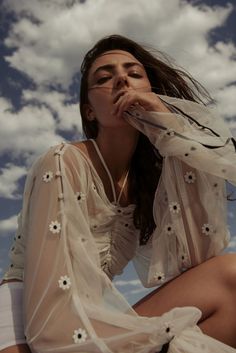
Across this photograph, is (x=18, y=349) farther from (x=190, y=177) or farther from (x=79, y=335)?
(x=190, y=177)

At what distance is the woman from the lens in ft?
8.57

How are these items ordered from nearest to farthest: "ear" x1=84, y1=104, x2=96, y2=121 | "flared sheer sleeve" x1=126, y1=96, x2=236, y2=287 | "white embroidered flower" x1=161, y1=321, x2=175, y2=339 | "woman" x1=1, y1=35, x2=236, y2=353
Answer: "white embroidered flower" x1=161, y1=321, x2=175, y2=339 < "woman" x1=1, y1=35, x2=236, y2=353 < "flared sheer sleeve" x1=126, y1=96, x2=236, y2=287 < "ear" x1=84, y1=104, x2=96, y2=121

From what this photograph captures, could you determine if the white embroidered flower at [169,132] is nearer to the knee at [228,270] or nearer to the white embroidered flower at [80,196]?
the white embroidered flower at [80,196]

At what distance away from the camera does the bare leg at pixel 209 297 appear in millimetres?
2865

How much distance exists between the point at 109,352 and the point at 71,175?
1191 millimetres

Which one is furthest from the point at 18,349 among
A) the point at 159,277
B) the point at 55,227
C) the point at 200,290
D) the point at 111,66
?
the point at 111,66

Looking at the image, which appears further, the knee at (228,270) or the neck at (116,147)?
the neck at (116,147)

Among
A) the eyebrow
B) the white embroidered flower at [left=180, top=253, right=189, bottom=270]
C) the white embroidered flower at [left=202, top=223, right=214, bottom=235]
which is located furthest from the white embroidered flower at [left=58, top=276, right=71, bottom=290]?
the eyebrow

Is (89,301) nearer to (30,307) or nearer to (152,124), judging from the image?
(30,307)

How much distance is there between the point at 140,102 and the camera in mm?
3457

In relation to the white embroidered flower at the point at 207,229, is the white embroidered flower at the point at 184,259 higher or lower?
lower

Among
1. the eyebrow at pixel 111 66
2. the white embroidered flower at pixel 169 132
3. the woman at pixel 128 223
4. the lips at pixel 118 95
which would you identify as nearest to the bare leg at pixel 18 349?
the woman at pixel 128 223

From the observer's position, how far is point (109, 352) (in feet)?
7.99

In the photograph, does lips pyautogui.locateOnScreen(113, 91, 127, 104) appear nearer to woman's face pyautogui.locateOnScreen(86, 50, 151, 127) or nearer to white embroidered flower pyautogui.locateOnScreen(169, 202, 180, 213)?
woman's face pyautogui.locateOnScreen(86, 50, 151, 127)
